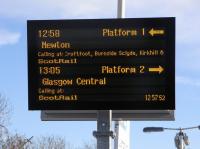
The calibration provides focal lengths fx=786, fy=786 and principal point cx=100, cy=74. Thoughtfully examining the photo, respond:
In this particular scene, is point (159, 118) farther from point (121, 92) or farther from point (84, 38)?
point (84, 38)

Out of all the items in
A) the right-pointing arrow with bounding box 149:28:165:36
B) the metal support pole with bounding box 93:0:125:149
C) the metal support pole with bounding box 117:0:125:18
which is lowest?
the metal support pole with bounding box 93:0:125:149

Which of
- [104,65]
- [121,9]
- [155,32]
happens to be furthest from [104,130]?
[121,9]

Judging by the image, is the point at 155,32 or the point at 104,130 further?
the point at 104,130

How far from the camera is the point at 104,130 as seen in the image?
15062 mm

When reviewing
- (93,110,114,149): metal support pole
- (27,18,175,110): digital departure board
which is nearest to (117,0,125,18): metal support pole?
(27,18,175,110): digital departure board

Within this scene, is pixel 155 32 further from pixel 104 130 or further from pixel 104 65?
pixel 104 130

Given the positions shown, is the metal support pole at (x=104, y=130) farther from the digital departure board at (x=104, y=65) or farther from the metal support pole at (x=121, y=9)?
the metal support pole at (x=121, y=9)

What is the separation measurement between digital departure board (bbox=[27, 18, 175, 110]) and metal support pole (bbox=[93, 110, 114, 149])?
524 mm

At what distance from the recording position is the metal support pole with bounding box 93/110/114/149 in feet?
48.9

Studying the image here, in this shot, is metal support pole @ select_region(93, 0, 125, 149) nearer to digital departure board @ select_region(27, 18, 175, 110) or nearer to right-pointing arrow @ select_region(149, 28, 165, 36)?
digital departure board @ select_region(27, 18, 175, 110)

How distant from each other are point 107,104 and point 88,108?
362mm

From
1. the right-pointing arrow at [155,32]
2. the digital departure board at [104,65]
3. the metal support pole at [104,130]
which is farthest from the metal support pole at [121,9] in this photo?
the metal support pole at [104,130]

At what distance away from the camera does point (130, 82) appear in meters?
14.5

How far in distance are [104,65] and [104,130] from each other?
1326 mm
